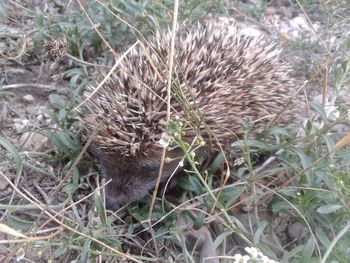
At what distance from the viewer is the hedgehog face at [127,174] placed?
109 inches

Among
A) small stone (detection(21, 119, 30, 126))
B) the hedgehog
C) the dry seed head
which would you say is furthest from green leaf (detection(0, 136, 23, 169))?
small stone (detection(21, 119, 30, 126))

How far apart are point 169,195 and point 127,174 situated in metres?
0.32

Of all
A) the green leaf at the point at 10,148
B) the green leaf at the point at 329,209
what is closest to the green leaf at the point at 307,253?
the green leaf at the point at 329,209

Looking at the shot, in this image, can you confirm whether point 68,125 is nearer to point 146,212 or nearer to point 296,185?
point 146,212

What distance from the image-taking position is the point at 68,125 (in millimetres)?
3166

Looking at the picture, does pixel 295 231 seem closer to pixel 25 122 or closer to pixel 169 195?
pixel 169 195

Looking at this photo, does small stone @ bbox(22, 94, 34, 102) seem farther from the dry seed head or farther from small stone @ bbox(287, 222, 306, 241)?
small stone @ bbox(287, 222, 306, 241)

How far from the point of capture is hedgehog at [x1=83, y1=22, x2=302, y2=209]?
8.82 ft

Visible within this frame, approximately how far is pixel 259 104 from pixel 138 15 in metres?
1.01

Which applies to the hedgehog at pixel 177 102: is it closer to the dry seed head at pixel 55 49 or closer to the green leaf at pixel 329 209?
the dry seed head at pixel 55 49

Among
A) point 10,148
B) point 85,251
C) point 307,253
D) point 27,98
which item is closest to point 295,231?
point 307,253

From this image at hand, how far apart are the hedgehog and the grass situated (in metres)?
0.13

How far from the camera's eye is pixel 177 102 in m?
2.74

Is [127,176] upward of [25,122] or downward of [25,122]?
upward
